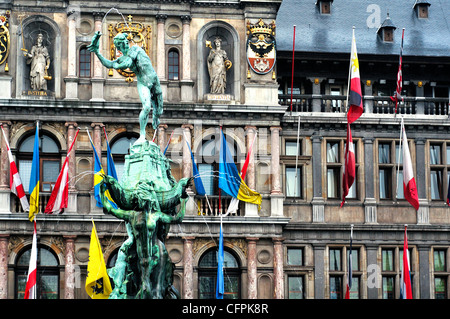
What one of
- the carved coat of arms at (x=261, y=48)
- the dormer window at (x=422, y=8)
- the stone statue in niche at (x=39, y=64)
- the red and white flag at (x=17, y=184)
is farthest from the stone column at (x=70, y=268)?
the dormer window at (x=422, y=8)

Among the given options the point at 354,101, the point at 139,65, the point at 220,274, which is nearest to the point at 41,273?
the point at 220,274

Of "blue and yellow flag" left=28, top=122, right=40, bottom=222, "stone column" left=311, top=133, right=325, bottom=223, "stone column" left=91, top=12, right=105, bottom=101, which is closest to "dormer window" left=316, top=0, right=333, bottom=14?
"stone column" left=311, top=133, right=325, bottom=223

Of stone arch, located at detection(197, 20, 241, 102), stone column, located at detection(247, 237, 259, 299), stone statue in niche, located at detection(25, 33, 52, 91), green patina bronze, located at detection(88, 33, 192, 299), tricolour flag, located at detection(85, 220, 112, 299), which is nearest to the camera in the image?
green patina bronze, located at detection(88, 33, 192, 299)

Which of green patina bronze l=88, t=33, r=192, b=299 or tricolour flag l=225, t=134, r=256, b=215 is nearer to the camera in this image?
green patina bronze l=88, t=33, r=192, b=299

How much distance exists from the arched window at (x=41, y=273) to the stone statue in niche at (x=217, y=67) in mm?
9645

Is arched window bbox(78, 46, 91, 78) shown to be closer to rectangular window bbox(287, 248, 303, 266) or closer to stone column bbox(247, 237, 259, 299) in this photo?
stone column bbox(247, 237, 259, 299)

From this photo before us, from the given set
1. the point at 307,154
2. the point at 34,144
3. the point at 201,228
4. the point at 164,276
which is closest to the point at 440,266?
the point at 307,154

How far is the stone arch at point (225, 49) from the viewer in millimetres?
45656

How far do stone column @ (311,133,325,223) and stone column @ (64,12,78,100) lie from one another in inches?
406

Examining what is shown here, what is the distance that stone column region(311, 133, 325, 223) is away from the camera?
45719mm

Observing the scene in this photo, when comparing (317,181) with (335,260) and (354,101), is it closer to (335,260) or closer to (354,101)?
(335,260)

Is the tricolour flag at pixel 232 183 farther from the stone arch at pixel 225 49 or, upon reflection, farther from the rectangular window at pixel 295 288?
the rectangular window at pixel 295 288

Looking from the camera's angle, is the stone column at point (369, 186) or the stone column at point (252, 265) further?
the stone column at point (369, 186)
